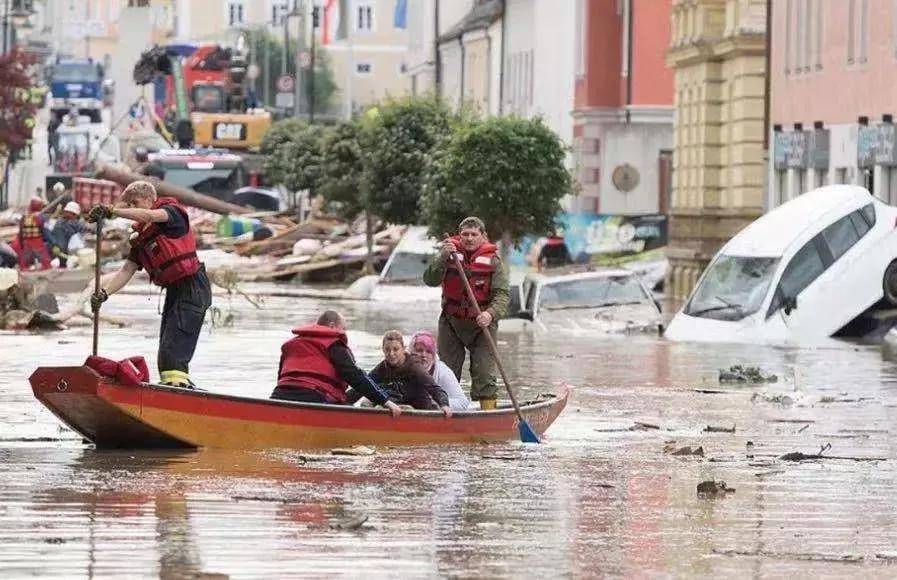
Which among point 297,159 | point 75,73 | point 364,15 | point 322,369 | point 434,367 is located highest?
point 364,15

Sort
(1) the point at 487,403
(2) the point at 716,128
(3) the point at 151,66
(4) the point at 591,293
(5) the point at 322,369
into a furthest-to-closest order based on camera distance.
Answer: (3) the point at 151,66
(2) the point at 716,128
(4) the point at 591,293
(1) the point at 487,403
(5) the point at 322,369

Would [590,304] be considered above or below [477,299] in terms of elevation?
below

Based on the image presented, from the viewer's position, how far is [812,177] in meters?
49.9

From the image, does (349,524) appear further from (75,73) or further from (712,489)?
(75,73)

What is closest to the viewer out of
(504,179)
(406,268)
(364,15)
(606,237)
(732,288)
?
(732,288)

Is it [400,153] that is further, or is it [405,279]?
[400,153]

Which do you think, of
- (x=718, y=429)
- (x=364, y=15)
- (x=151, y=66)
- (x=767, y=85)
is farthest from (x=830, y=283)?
(x=364, y=15)

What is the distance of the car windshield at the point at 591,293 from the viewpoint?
38.7 m

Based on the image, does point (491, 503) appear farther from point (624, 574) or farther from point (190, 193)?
point (190, 193)

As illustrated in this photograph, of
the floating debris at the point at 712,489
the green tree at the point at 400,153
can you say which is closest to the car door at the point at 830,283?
the floating debris at the point at 712,489

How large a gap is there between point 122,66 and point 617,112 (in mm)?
55936

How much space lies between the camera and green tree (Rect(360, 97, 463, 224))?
6162 cm

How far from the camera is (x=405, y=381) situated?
61.7ft

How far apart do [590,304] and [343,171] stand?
94.3 feet
